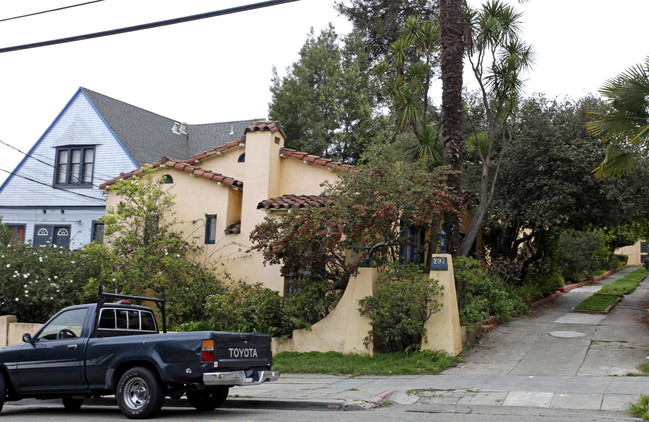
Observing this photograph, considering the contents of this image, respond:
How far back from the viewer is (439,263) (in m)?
12.8

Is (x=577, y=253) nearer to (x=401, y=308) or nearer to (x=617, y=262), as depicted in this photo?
(x=617, y=262)

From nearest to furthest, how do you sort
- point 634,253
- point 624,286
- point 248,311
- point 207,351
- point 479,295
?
point 207,351, point 248,311, point 479,295, point 624,286, point 634,253

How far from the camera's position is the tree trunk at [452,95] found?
558 inches

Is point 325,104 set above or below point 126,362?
above

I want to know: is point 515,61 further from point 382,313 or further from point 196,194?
point 196,194

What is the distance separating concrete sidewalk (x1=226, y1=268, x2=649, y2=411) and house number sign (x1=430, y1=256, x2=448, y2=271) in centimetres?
192

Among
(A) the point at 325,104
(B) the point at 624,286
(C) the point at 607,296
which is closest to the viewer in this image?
(C) the point at 607,296

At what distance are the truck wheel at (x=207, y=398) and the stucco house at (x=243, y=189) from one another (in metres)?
7.53

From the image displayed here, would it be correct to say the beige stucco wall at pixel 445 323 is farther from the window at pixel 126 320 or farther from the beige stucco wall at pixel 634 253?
the beige stucco wall at pixel 634 253

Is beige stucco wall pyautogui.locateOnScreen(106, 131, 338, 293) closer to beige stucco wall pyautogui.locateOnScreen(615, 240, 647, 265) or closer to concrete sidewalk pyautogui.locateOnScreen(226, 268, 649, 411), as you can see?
concrete sidewalk pyautogui.locateOnScreen(226, 268, 649, 411)

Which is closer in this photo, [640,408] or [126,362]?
[640,408]

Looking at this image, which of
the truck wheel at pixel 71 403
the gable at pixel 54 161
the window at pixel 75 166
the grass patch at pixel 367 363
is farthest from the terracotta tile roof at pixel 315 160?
the window at pixel 75 166

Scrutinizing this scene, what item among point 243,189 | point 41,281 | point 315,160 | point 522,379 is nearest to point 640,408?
point 522,379

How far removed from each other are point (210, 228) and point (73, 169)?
10386mm
